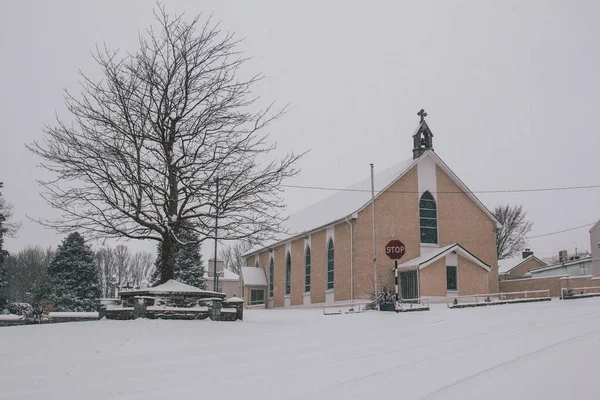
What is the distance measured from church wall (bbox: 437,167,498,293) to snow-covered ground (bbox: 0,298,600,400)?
19.6 metres

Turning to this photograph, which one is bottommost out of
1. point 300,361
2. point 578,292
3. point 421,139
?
point 300,361

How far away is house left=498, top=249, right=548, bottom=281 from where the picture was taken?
55.5 metres

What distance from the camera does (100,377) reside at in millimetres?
8766

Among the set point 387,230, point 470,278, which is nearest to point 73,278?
point 387,230

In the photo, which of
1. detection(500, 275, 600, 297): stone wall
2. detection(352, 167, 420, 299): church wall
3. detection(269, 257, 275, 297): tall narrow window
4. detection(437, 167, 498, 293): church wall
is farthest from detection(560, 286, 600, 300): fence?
detection(269, 257, 275, 297): tall narrow window

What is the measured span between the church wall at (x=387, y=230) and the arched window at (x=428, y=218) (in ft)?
1.91

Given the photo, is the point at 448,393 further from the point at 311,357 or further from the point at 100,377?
the point at 100,377

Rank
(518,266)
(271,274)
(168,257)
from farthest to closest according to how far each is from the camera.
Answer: (518,266) < (271,274) < (168,257)

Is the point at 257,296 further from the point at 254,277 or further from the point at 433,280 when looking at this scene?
the point at 433,280

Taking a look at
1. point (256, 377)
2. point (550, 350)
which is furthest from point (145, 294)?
point (550, 350)

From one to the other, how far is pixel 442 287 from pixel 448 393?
25815mm

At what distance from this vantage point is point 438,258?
105 ft

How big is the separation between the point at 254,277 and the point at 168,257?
2863 centimetres

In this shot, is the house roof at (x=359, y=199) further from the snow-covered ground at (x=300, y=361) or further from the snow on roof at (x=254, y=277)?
the snow-covered ground at (x=300, y=361)
